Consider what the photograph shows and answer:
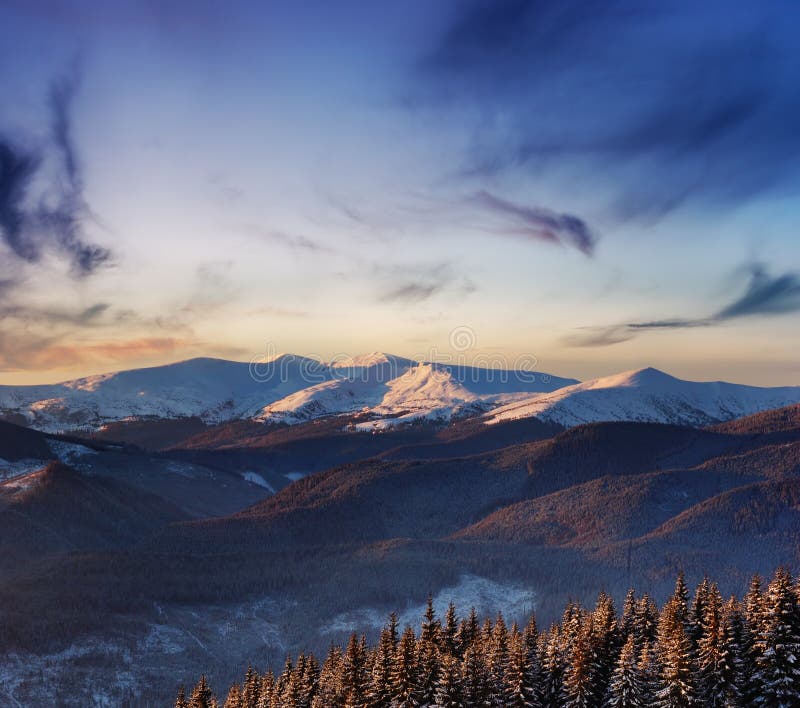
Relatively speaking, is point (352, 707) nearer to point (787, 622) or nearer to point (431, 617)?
point (431, 617)

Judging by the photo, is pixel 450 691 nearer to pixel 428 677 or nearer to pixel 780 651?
pixel 428 677

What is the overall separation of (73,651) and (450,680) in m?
147

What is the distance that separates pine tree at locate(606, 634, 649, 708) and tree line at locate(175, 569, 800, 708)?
0.10m

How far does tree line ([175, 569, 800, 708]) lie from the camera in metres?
74.5

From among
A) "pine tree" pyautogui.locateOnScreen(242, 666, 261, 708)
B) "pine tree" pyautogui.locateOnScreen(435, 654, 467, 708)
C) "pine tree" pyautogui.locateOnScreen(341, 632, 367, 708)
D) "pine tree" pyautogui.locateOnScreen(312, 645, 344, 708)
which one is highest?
"pine tree" pyautogui.locateOnScreen(435, 654, 467, 708)

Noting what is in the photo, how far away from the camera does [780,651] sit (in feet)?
242

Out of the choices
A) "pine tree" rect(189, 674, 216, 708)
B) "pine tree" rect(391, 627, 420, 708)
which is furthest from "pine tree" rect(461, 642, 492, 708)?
"pine tree" rect(189, 674, 216, 708)

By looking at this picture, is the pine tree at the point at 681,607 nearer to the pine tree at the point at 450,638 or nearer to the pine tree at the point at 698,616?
the pine tree at the point at 698,616

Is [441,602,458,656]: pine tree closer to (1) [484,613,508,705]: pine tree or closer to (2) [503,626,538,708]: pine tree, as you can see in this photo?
(1) [484,613,508,705]: pine tree

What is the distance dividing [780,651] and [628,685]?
15.0 meters

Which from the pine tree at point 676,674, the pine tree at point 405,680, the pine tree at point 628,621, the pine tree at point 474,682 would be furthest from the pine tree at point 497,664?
the pine tree at point 676,674

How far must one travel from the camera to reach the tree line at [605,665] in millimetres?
74500

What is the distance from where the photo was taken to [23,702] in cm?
16550

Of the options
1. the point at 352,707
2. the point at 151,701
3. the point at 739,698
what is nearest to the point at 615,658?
Result: the point at 739,698
